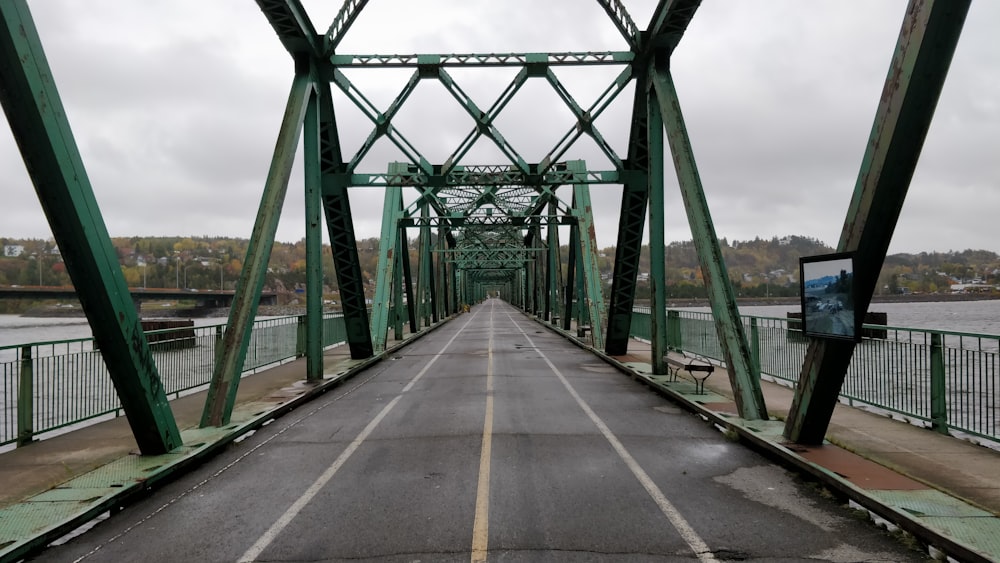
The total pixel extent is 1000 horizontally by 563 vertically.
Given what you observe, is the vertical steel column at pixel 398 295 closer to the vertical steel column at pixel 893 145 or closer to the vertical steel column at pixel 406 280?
the vertical steel column at pixel 406 280

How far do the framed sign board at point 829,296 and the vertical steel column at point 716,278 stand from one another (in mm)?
1839

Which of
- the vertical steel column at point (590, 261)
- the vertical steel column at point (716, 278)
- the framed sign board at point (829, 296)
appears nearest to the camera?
the framed sign board at point (829, 296)

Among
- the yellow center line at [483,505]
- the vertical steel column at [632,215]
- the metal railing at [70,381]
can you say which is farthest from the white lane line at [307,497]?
the vertical steel column at [632,215]

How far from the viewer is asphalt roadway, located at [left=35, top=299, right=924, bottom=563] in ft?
15.2

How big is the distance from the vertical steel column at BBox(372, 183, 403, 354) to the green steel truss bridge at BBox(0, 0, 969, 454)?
58 millimetres

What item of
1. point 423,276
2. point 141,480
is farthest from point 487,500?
point 423,276

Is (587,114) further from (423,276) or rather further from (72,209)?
(423,276)

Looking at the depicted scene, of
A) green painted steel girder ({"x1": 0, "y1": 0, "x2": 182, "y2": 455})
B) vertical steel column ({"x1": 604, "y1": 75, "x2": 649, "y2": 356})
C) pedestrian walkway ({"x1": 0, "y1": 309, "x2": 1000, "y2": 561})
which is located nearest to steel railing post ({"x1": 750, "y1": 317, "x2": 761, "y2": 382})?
pedestrian walkway ({"x1": 0, "y1": 309, "x2": 1000, "y2": 561})

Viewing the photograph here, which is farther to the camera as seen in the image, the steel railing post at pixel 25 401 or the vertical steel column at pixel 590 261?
the vertical steel column at pixel 590 261

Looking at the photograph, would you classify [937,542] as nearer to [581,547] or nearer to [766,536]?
[766,536]

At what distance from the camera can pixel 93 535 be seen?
507 cm

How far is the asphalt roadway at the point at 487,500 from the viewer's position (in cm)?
462

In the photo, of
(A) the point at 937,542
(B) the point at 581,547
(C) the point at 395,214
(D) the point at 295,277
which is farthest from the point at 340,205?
(D) the point at 295,277

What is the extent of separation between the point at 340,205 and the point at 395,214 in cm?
810
